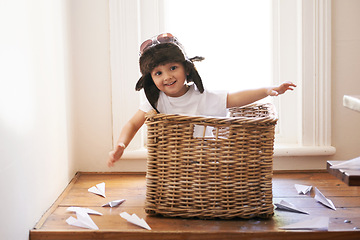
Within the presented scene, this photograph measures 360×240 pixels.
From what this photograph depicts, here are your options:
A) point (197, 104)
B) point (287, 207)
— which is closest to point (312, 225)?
point (287, 207)

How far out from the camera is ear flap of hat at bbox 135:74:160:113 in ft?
5.68

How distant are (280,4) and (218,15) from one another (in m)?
0.29

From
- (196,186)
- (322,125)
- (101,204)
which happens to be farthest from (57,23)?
(322,125)

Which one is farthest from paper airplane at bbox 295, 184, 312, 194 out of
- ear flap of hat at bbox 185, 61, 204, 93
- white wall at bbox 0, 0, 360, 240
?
ear flap of hat at bbox 185, 61, 204, 93

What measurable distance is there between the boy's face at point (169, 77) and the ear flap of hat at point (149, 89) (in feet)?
0.18

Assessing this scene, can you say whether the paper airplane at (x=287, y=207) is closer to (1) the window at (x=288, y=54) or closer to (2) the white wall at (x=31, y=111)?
(1) the window at (x=288, y=54)

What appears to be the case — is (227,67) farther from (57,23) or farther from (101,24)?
(57,23)

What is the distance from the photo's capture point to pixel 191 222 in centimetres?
150

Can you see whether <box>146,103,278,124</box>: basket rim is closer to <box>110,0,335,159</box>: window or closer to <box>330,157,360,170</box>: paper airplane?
<box>330,157,360,170</box>: paper airplane

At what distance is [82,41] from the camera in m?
2.09

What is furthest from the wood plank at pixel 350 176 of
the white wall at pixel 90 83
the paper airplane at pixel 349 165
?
the white wall at pixel 90 83

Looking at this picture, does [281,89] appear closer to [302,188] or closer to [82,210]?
[302,188]

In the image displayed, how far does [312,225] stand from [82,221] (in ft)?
2.32

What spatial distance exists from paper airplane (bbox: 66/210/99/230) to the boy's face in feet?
1.67
